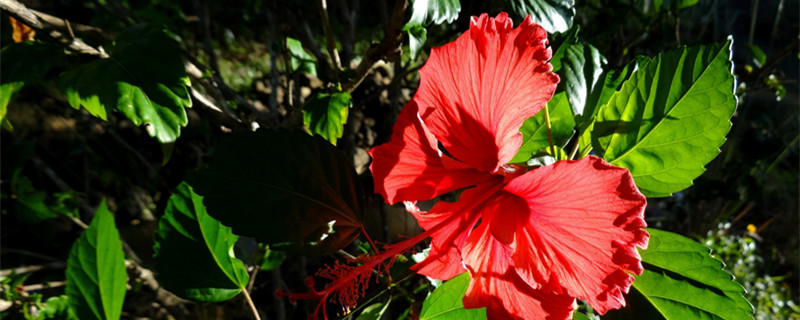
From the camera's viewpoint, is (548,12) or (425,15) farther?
(548,12)

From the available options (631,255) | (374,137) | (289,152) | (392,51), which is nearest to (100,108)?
(289,152)

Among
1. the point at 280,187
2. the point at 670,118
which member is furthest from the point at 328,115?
the point at 670,118

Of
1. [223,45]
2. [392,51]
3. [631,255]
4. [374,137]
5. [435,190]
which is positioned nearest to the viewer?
[631,255]

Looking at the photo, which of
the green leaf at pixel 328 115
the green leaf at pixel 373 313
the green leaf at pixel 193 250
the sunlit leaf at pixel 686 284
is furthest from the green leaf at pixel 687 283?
the green leaf at pixel 193 250

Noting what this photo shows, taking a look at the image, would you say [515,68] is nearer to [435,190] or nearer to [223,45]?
[435,190]

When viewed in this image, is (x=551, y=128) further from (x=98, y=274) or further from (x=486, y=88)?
(x=98, y=274)

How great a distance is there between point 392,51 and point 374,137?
3.30 feet

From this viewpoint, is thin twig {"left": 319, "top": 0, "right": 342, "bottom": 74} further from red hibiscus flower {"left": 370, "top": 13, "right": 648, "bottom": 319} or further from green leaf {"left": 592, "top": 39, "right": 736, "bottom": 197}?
green leaf {"left": 592, "top": 39, "right": 736, "bottom": 197}

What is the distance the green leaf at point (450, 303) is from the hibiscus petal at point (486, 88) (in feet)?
0.74

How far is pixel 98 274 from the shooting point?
0.77 m

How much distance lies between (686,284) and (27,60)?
38.7 inches

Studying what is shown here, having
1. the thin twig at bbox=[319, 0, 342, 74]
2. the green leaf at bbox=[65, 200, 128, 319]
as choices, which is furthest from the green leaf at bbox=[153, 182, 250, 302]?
the thin twig at bbox=[319, 0, 342, 74]

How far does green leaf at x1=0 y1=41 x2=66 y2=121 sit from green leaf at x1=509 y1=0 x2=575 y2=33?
0.69 meters

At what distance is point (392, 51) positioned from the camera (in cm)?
70
